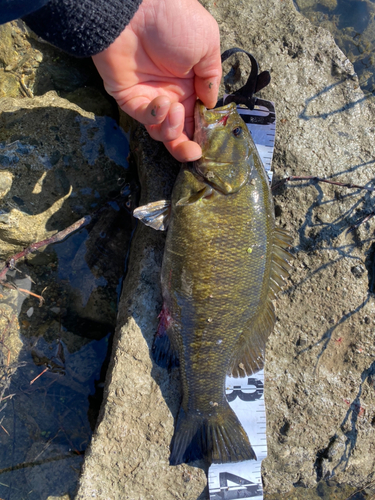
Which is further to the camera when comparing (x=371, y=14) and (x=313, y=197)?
(x=371, y=14)

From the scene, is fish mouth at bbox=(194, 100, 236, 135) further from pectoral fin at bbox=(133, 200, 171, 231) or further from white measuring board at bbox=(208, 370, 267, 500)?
white measuring board at bbox=(208, 370, 267, 500)

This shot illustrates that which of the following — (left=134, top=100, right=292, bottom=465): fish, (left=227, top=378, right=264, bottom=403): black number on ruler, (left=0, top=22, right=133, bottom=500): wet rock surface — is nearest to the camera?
(left=134, top=100, right=292, bottom=465): fish

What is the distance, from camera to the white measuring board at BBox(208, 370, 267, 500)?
9.81 feet

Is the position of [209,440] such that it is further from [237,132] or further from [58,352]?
[237,132]

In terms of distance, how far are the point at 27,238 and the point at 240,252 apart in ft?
6.73

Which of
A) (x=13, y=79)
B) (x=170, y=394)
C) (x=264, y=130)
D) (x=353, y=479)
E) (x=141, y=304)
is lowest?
(x=353, y=479)

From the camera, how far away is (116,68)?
2.89 meters

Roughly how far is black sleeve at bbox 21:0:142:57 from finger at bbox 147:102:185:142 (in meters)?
0.70

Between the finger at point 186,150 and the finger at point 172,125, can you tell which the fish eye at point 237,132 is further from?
the finger at point 172,125

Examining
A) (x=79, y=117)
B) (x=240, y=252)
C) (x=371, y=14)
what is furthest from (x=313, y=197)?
(x=371, y=14)

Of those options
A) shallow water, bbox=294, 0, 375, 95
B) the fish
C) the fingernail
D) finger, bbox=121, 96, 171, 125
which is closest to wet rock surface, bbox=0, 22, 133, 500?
finger, bbox=121, 96, 171, 125

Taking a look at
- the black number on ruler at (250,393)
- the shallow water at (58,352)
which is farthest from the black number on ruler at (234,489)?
the shallow water at (58,352)

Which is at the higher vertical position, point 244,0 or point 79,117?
point 244,0

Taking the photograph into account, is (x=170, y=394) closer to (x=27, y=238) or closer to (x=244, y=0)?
(x=27, y=238)
